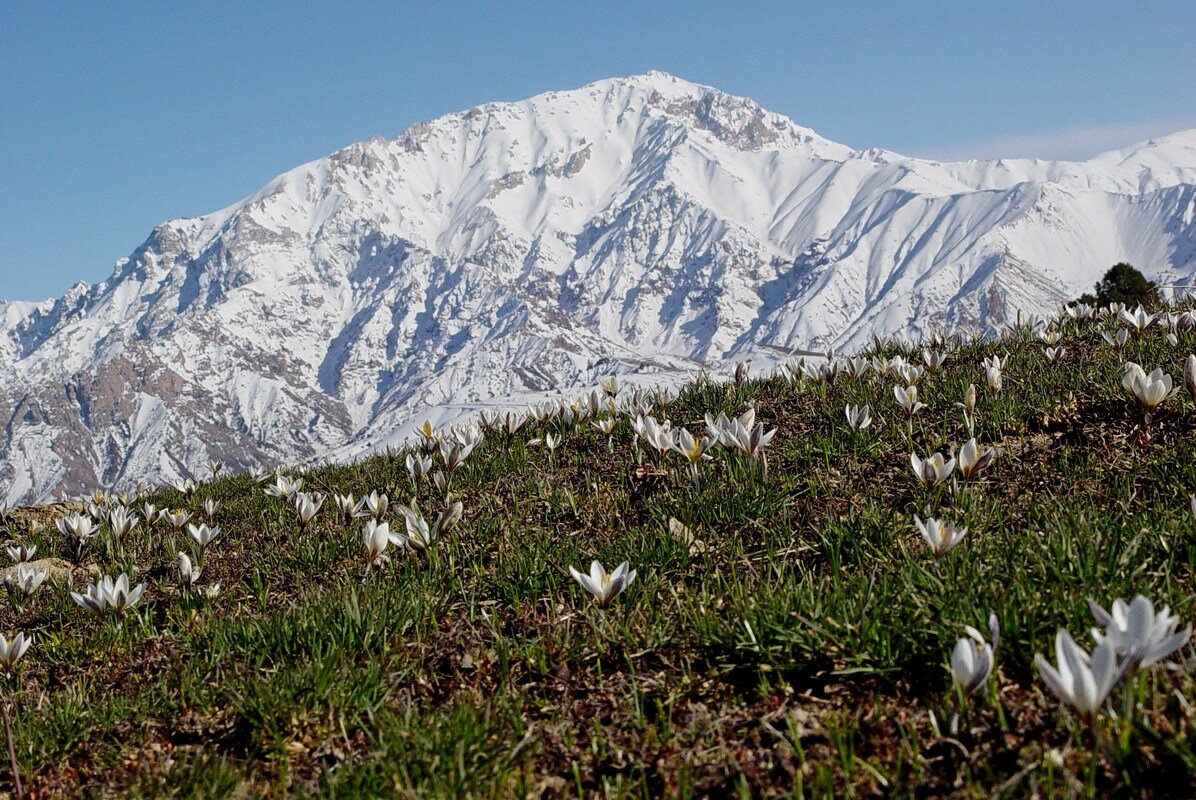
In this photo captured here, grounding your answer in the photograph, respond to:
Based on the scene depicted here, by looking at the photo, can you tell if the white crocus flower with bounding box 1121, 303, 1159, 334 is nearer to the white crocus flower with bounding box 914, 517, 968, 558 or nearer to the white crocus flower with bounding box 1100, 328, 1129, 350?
the white crocus flower with bounding box 1100, 328, 1129, 350

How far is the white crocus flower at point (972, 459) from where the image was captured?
438 cm

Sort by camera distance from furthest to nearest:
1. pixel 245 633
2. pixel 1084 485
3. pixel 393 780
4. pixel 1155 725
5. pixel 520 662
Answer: pixel 1084 485, pixel 245 633, pixel 520 662, pixel 393 780, pixel 1155 725

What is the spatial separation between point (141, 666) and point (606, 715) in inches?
106

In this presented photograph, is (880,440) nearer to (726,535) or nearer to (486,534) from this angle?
(726,535)

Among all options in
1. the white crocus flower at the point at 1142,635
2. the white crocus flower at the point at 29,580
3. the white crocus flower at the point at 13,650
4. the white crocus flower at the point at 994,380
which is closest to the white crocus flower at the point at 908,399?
the white crocus flower at the point at 994,380

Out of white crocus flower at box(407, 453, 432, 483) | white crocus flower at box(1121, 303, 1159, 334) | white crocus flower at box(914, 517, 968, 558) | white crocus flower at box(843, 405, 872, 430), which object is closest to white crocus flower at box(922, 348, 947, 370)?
white crocus flower at box(1121, 303, 1159, 334)

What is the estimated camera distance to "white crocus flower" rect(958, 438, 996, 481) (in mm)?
4377

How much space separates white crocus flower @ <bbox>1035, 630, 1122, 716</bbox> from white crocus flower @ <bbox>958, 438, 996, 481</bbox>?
7.66 feet

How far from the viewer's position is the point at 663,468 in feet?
19.7

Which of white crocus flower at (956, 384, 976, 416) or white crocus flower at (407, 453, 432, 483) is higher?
white crocus flower at (407, 453, 432, 483)

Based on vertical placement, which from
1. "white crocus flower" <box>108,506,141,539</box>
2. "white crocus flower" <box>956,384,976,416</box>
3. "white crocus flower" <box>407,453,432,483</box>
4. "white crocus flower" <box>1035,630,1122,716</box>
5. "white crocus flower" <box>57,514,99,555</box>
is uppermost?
"white crocus flower" <box>57,514,99,555</box>

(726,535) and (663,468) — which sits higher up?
(663,468)

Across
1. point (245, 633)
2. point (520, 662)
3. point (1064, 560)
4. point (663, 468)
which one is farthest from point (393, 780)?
point (663, 468)

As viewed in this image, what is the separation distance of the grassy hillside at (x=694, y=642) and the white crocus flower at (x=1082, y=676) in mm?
98
